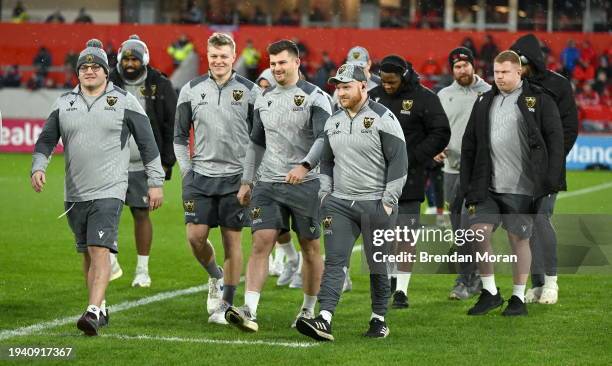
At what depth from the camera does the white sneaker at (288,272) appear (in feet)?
37.3

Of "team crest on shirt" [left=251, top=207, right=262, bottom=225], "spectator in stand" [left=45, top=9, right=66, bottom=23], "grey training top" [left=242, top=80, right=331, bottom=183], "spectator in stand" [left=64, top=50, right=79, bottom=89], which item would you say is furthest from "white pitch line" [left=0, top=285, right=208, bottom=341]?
"spectator in stand" [left=45, top=9, right=66, bottom=23]

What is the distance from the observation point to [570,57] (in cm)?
3148

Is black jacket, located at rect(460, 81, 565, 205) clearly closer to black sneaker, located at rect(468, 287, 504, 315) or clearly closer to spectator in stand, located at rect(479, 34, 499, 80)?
black sneaker, located at rect(468, 287, 504, 315)

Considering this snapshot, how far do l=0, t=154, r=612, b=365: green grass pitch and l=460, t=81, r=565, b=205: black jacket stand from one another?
989mm

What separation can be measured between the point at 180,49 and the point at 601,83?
1084 centimetres

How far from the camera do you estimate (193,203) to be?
9.33m

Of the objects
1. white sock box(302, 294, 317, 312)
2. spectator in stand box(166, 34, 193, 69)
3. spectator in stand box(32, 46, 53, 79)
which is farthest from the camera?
spectator in stand box(166, 34, 193, 69)

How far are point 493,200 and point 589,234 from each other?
4427 mm

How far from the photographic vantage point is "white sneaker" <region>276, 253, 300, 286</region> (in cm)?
1137

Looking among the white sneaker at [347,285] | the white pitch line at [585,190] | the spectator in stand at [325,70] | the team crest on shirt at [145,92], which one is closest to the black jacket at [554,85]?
the white sneaker at [347,285]

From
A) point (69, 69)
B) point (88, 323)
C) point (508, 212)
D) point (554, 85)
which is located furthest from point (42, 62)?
point (88, 323)

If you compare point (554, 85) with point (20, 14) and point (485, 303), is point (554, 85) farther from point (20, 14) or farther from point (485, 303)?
point (20, 14)

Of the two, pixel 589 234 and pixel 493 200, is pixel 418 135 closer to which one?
pixel 493 200

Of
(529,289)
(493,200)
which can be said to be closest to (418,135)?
(493,200)
